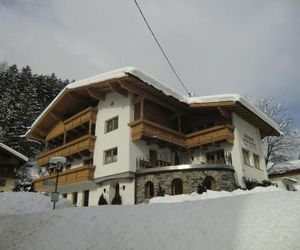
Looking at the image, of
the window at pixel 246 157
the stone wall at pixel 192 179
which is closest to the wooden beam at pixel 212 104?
the window at pixel 246 157

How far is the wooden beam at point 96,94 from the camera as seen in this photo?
2369 centimetres

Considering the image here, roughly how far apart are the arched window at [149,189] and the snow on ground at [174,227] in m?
8.03

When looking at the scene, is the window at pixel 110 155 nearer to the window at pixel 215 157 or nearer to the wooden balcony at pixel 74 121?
the wooden balcony at pixel 74 121

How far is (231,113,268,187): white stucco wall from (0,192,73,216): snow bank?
11.5 meters

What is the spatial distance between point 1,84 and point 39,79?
9416 millimetres

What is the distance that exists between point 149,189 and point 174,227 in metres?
10.9

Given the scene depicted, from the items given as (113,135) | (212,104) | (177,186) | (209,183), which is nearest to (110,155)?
(113,135)

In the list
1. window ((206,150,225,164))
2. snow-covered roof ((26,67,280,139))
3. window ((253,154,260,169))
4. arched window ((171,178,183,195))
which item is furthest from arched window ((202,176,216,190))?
window ((253,154,260,169))

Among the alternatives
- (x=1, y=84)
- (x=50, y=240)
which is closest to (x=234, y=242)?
(x=50, y=240)

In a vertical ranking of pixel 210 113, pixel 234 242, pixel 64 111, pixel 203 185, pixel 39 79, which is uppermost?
pixel 39 79

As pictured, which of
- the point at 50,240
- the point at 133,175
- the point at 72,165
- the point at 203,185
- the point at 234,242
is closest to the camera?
the point at 234,242

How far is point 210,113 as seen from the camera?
23906 millimetres

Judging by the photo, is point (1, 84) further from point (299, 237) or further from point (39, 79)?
point (299, 237)

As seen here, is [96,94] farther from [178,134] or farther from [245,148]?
[245,148]
